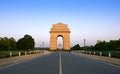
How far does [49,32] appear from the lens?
125500 millimetres

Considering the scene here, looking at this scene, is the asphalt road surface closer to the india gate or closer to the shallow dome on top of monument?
the india gate

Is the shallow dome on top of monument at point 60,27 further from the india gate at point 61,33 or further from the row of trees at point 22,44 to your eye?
the row of trees at point 22,44

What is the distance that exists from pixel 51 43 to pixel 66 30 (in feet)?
35.4

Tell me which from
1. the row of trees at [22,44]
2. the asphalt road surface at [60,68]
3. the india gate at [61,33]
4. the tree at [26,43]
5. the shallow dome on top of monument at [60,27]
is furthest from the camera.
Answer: the shallow dome on top of monument at [60,27]

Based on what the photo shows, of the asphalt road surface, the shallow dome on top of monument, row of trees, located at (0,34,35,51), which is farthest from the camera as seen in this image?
the shallow dome on top of monument

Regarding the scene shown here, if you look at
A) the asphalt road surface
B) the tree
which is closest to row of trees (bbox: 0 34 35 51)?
the tree

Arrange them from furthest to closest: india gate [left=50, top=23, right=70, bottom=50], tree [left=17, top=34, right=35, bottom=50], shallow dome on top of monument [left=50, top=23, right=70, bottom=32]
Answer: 1. shallow dome on top of monument [left=50, top=23, right=70, bottom=32]
2. india gate [left=50, top=23, right=70, bottom=50]
3. tree [left=17, top=34, right=35, bottom=50]

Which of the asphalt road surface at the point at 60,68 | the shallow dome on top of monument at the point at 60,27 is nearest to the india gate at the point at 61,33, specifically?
the shallow dome on top of monument at the point at 60,27

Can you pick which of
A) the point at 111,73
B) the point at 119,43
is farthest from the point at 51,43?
the point at 111,73

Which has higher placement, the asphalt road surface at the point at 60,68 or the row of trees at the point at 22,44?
the row of trees at the point at 22,44

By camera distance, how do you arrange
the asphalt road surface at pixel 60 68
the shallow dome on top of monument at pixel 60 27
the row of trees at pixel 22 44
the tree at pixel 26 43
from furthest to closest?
the shallow dome on top of monument at pixel 60 27, the row of trees at pixel 22 44, the tree at pixel 26 43, the asphalt road surface at pixel 60 68

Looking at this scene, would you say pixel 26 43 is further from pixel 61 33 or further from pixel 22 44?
pixel 61 33

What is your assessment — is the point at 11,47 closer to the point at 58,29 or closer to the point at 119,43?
the point at 58,29

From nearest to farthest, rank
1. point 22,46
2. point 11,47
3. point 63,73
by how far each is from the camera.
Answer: point 63,73 < point 22,46 < point 11,47
